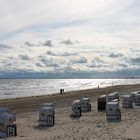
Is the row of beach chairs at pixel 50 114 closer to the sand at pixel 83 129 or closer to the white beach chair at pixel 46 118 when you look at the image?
the white beach chair at pixel 46 118

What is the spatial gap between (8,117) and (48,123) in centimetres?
371

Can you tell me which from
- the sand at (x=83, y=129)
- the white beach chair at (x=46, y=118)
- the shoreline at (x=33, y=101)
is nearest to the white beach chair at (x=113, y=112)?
the sand at (x=83, y=129)

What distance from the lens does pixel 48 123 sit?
69.8 feet

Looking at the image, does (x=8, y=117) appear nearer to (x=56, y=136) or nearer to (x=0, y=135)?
(x=0, y=135)

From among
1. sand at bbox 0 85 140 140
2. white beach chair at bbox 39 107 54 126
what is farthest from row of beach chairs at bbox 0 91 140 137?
sand at bbox 0 85 140 140

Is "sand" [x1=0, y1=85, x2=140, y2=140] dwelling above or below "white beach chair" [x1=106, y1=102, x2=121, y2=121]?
below

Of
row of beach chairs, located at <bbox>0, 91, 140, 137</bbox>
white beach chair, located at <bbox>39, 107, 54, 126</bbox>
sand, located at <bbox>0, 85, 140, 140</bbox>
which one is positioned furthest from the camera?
white beach chair, located at <bbox>39, 107, 54, 126</bbox>

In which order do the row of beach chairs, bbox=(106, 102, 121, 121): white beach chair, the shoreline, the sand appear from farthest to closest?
the shoreline < bbox=(106, 102, 121, 121): white beach chair < the row of beach chairs < the sand

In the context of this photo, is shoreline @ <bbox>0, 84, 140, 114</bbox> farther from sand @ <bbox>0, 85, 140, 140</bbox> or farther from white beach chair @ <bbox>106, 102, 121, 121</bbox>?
white beach chair @ <bbox>106, 102, 121, 121</bbox>

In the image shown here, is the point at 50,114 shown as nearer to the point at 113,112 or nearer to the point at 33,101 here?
the point at 113,112

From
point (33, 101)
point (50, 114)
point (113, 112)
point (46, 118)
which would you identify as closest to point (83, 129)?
point (50, 114)

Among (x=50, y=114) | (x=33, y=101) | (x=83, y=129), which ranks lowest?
(x=83, y=129)

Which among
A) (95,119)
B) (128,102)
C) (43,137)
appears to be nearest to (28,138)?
(43,137)

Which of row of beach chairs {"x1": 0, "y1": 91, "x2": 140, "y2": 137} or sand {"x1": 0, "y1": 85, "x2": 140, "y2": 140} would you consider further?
row of beach chairs {"x1": 0, "y1": 91, "x2": 140, "y2": 137}
